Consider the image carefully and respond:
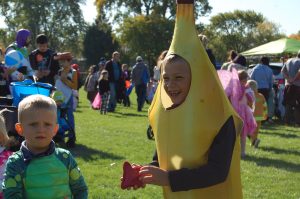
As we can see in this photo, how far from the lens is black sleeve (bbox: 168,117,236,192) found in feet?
8.25

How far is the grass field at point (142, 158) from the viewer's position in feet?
19.6

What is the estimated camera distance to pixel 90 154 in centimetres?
823

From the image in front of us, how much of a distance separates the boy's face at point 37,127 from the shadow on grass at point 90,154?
16.6 ft

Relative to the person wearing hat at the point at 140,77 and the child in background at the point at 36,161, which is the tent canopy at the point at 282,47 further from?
the child in background at the point at 36,161

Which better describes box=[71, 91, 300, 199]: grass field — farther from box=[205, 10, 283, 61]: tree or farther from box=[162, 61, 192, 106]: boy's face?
box=[205, 10, 283, 61]: tree

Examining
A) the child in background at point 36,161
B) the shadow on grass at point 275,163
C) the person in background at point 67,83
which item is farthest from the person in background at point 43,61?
the child in background at point 36,161

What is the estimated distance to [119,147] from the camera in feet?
29.5

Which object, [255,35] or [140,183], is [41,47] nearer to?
[140,183]

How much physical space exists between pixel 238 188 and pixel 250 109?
232 inches

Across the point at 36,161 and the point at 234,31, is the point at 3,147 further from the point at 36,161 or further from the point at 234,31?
the point at 234,31

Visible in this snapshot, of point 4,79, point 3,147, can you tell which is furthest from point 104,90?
point 3,147

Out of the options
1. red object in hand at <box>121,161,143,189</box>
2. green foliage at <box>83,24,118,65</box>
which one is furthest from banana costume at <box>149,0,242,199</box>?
green foliage at <box>83,24,118,65</box>

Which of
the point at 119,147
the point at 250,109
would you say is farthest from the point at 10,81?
the point at 250,109

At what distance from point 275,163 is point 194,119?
569 cm
